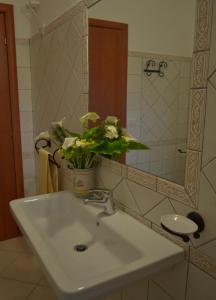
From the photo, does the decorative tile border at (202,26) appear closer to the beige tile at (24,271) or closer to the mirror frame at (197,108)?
the mirror frame at (197,108)

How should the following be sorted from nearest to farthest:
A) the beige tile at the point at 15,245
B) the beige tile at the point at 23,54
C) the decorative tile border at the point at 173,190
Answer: the decorative tile border at the point at 173,190
the beige tile at the point at 23,54
the beige tile at the point at 15,245

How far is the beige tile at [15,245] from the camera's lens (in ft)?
7.83

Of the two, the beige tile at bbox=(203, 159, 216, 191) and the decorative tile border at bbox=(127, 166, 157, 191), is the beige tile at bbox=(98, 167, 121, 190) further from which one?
the beige tile at bbox=(203, 159, 216, 191)

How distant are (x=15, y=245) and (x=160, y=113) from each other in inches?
80.1

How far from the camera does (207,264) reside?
32.6 inches

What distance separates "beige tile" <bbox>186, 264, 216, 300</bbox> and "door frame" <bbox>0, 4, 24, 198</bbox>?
1.92 metres

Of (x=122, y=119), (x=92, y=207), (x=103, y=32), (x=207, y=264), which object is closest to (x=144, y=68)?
(x=122, y=119)

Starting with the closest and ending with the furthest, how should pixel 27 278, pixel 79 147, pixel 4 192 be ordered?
pixel 79 147, pixel 27 278, pixel 4 192

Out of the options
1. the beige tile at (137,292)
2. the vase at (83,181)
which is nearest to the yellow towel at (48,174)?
the vase at (83,181)

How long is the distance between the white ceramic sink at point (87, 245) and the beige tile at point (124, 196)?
0.16 ft

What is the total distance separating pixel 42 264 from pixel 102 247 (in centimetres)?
35

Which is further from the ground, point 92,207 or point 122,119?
point 122,119

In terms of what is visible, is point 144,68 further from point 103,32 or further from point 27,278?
point 27,278

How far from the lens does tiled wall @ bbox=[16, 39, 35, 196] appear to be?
2305mm
